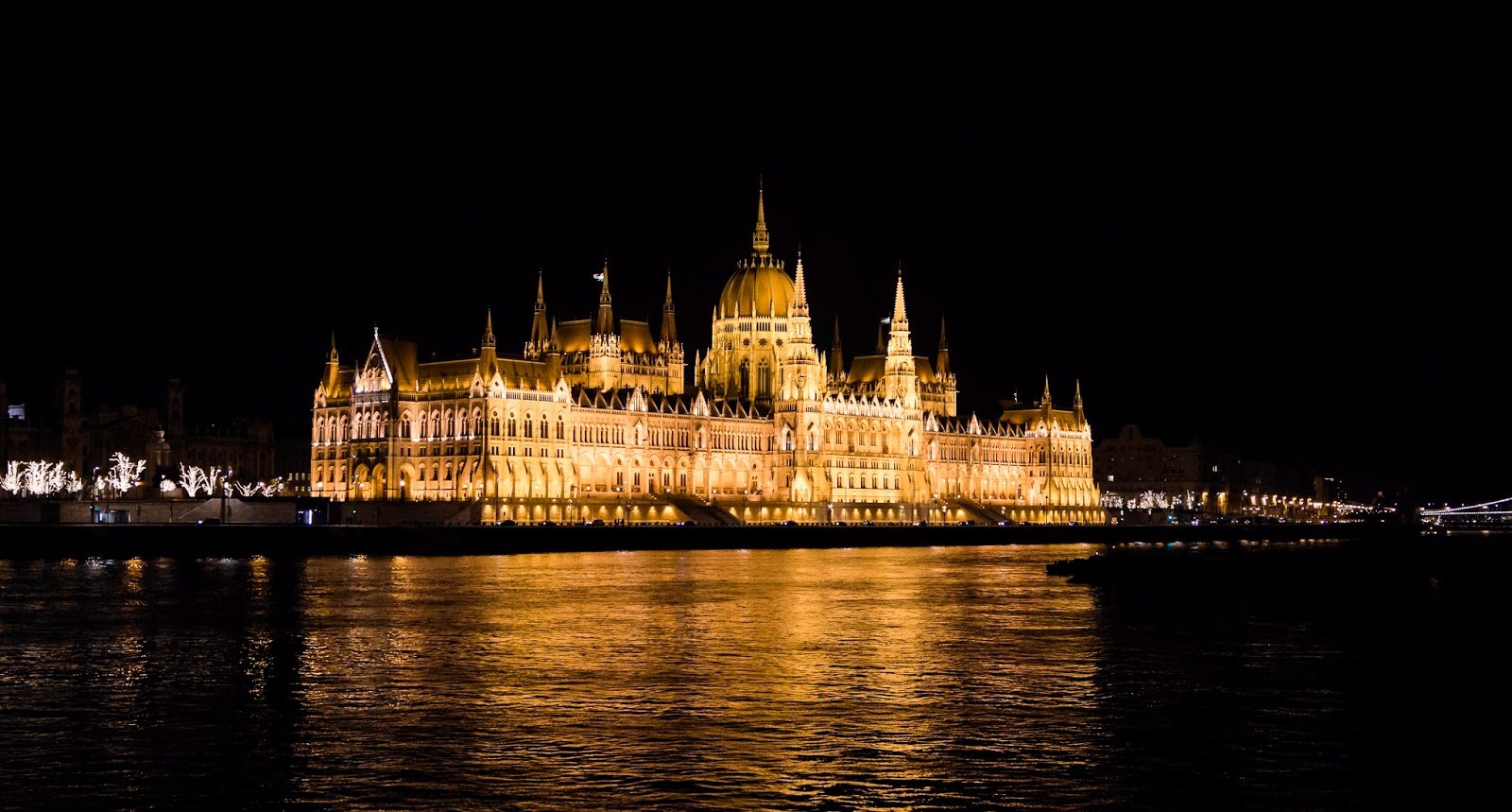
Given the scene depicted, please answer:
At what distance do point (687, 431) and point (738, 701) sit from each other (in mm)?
120327

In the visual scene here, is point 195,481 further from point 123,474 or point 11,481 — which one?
point 11,481

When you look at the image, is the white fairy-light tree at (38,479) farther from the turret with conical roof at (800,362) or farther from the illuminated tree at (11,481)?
the turret with conical roof at (800,362)

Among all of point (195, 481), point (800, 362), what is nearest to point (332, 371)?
point (195, 481)

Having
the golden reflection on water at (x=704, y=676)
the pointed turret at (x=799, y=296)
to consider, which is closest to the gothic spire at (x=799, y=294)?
the pointed turret at (x=799, y=296)

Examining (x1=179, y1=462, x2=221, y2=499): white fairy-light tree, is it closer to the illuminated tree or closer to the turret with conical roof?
the illuminated tree

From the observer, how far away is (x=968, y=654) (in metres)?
45.9

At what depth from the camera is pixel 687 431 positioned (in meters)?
156

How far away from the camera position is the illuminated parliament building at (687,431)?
13850 centimetres

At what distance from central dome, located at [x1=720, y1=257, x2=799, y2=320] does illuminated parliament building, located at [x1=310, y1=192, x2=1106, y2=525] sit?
0.64 feet

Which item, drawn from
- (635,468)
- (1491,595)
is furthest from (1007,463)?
(1491,595)

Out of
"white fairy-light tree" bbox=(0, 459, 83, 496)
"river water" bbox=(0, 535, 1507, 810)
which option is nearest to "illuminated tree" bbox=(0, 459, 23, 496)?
"white fairy-light tree" bbox=(0, 459, 83, 496)

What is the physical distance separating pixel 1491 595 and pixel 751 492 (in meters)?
95.2

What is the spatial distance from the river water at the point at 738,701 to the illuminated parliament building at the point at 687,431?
2756 inches

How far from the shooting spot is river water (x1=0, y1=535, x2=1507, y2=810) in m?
27.4
